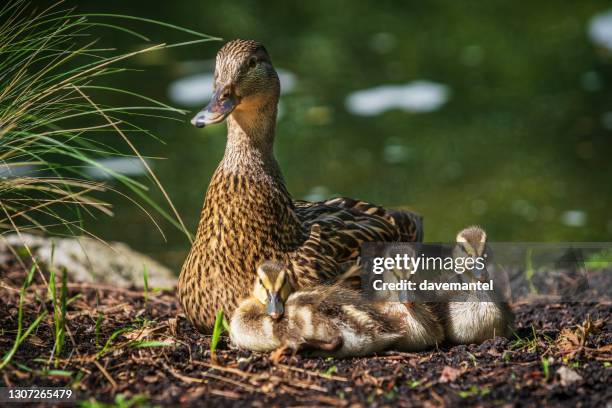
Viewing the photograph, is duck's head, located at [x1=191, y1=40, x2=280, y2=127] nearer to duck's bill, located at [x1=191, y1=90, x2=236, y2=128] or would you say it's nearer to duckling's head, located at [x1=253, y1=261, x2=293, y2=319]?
duck's bill, located at [x1=191, y1=90, x2=236, y2=128]

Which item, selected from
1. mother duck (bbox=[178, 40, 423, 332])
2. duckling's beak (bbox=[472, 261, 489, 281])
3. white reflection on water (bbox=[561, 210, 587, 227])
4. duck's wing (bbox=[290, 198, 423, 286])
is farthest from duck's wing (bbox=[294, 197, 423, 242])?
white reflection on water (bbox=[561, 210, 587, 227])

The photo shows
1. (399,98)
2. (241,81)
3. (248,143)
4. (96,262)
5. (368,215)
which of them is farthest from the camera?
(399,98)

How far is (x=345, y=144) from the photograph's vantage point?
33.6ft

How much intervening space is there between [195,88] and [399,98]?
2.63m

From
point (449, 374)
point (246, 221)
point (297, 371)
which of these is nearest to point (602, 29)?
point (246, 221)

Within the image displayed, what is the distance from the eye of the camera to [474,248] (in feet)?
15.1

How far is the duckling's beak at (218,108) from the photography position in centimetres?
431

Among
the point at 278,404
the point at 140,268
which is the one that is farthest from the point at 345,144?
the point at 278,404

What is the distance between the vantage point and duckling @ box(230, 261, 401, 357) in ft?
14.0

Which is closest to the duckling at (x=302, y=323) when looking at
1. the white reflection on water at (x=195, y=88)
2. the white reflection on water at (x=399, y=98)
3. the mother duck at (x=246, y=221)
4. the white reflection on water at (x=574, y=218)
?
the mother duck at (x=246, y=221)

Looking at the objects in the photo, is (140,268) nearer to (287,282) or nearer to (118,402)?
(287,282)

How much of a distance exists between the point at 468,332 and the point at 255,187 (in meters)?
1.36

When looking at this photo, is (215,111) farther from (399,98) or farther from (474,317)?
(399,98)

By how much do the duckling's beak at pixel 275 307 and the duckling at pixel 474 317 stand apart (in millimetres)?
943
